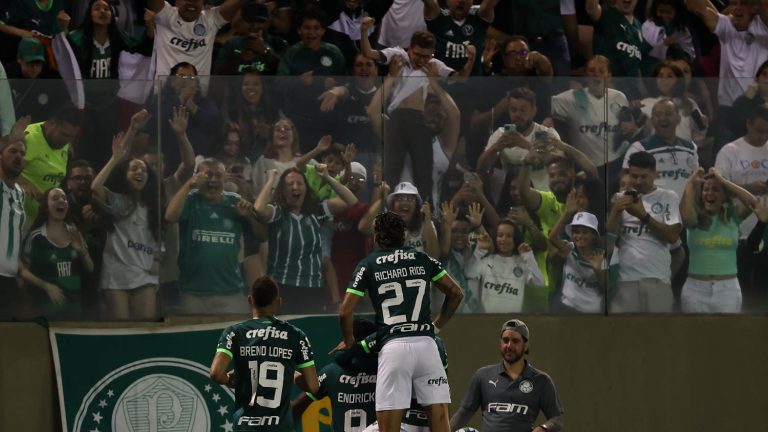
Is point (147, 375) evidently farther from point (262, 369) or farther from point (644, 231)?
point (644, 231)

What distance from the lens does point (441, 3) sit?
1614 cm

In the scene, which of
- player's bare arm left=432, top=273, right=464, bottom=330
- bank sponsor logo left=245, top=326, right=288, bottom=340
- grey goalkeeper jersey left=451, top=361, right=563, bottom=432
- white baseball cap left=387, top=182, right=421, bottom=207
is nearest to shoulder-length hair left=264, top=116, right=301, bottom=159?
white baseball cap left=387, top=182, right=421, bottom=207

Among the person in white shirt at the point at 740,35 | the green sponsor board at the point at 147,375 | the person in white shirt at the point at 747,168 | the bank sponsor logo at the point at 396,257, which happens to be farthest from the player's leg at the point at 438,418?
the person in white shirt at the point at 740,35

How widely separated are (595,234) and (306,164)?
2.79 meters

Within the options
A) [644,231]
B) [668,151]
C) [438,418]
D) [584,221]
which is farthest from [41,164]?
[668,151]

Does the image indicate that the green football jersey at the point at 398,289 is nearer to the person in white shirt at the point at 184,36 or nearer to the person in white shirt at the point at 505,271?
the person in white shirt at the point at 505,271

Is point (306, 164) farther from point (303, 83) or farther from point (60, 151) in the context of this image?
point (60, 151)

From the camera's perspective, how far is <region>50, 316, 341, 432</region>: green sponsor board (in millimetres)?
13594

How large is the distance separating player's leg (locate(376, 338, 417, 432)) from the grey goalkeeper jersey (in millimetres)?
510

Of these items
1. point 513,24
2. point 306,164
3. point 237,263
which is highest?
point 513,24

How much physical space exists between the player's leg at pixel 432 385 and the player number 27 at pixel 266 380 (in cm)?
120

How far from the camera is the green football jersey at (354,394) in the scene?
1094cm

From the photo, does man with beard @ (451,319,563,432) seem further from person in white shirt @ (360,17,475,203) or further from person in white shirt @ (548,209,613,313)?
person in white shirt @ (360,17,475,203)

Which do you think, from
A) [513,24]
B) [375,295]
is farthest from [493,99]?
[375,295]
